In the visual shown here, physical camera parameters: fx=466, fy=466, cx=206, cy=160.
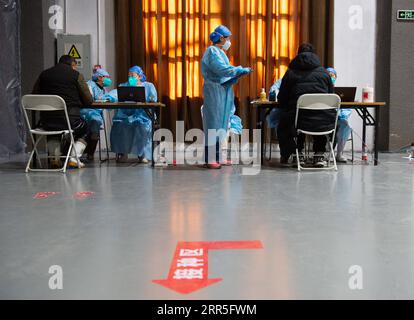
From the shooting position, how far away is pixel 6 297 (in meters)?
1.60

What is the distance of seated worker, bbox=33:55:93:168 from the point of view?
15.7ft

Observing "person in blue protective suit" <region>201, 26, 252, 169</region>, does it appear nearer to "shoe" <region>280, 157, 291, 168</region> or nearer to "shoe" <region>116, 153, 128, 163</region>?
"shoe" <region>280, 157, 291, 168</region>

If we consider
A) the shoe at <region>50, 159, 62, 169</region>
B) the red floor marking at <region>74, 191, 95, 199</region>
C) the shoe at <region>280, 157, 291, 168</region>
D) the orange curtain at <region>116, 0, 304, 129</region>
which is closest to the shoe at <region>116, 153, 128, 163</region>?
the shoe at <region>50, 159, 62, 169</region>

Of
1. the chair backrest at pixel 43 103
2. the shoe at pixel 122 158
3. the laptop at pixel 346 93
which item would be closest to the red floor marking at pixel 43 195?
the chair backrest at pixel 43 103

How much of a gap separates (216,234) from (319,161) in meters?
2.97

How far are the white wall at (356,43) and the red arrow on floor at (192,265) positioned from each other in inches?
228

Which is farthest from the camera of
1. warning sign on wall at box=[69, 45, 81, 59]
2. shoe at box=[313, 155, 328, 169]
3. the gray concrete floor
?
warning sign on wall at box=[69, 45, 81, 59]

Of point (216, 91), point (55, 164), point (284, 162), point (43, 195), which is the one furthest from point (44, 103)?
point (284, 162)

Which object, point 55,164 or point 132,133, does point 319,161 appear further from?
point 55,164

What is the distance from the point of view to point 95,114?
585 cm

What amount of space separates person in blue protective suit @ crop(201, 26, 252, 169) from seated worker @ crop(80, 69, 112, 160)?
4.74ft
